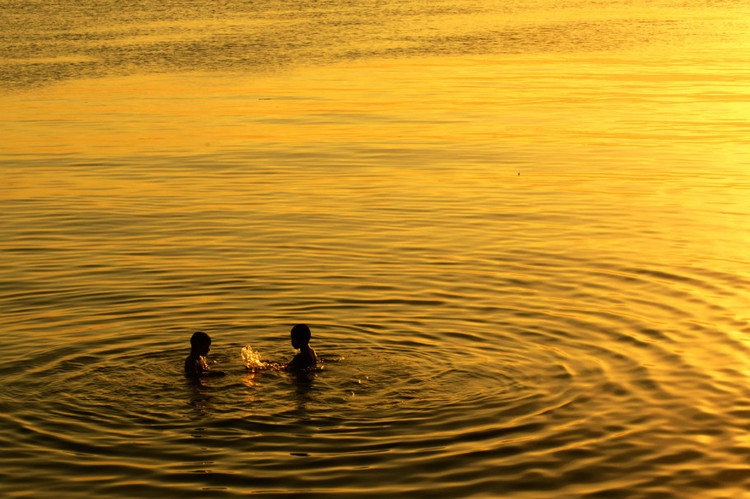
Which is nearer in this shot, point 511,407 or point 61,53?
point 511,407

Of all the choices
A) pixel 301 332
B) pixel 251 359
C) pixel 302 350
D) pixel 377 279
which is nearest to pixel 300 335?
pixel 301 332

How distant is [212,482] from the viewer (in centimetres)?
874

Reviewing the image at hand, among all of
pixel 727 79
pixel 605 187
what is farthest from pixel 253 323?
pixel 727 79

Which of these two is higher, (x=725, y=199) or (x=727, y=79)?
(x=727, y=79)

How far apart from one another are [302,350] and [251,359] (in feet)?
2.28

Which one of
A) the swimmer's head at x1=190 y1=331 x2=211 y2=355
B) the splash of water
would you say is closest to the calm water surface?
the splash of water

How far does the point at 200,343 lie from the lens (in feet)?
35.0

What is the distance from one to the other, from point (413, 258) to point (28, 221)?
7.05 metres

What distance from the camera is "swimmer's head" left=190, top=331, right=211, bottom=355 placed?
10.6 meters

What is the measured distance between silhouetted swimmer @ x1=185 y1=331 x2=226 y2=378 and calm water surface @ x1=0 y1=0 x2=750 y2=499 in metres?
0.15

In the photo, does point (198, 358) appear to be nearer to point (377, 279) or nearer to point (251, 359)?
point (251, 359)

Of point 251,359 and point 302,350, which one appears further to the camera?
point 251,359

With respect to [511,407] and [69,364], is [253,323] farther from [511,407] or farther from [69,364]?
[511,407]

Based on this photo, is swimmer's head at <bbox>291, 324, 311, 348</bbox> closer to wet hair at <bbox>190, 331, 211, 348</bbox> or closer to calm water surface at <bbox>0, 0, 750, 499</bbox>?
calm water surface at <bbox>0, 0, 750, 499</bbox>
